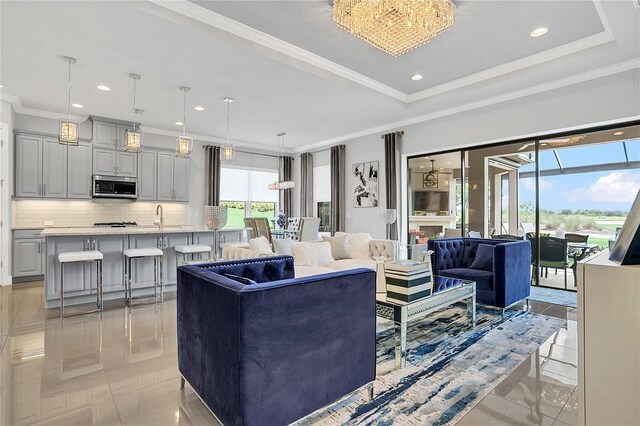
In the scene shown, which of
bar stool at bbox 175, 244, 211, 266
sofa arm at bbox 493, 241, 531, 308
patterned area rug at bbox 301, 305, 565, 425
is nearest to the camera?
patterned area rug at bbox 301, 305, 565, 425

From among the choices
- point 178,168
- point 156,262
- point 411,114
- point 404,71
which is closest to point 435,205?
point 411,114

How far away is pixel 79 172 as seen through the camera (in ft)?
21.5

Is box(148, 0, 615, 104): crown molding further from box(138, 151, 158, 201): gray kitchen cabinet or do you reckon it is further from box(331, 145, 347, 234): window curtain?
box(138, 151, 158, 201): gray kitchen cabinet

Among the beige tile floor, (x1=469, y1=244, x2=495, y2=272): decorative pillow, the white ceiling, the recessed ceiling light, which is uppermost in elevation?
the recessed ceiling light

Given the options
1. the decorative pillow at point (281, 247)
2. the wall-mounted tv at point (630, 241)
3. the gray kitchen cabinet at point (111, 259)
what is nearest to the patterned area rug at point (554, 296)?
the decorative pillow at point (281, 247)

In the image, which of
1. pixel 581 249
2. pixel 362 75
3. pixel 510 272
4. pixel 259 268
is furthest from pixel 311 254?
pixel 581 249

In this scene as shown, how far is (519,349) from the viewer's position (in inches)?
116

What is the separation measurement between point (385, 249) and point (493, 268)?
5.23 ft

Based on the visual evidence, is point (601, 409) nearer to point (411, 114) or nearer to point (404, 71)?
point (404, 71)

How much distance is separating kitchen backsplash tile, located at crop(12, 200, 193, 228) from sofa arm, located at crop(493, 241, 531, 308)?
22.6ft

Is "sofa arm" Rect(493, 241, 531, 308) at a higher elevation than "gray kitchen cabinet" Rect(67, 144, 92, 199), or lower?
lower

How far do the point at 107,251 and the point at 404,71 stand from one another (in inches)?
198

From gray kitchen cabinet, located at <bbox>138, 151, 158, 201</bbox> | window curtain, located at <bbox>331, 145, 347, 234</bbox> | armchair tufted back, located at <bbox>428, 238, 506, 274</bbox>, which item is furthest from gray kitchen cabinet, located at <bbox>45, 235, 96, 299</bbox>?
window curtain, located at <bbox>331, 145, 347, 234</bbox>

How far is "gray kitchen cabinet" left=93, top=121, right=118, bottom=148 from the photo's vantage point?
21.8ft
